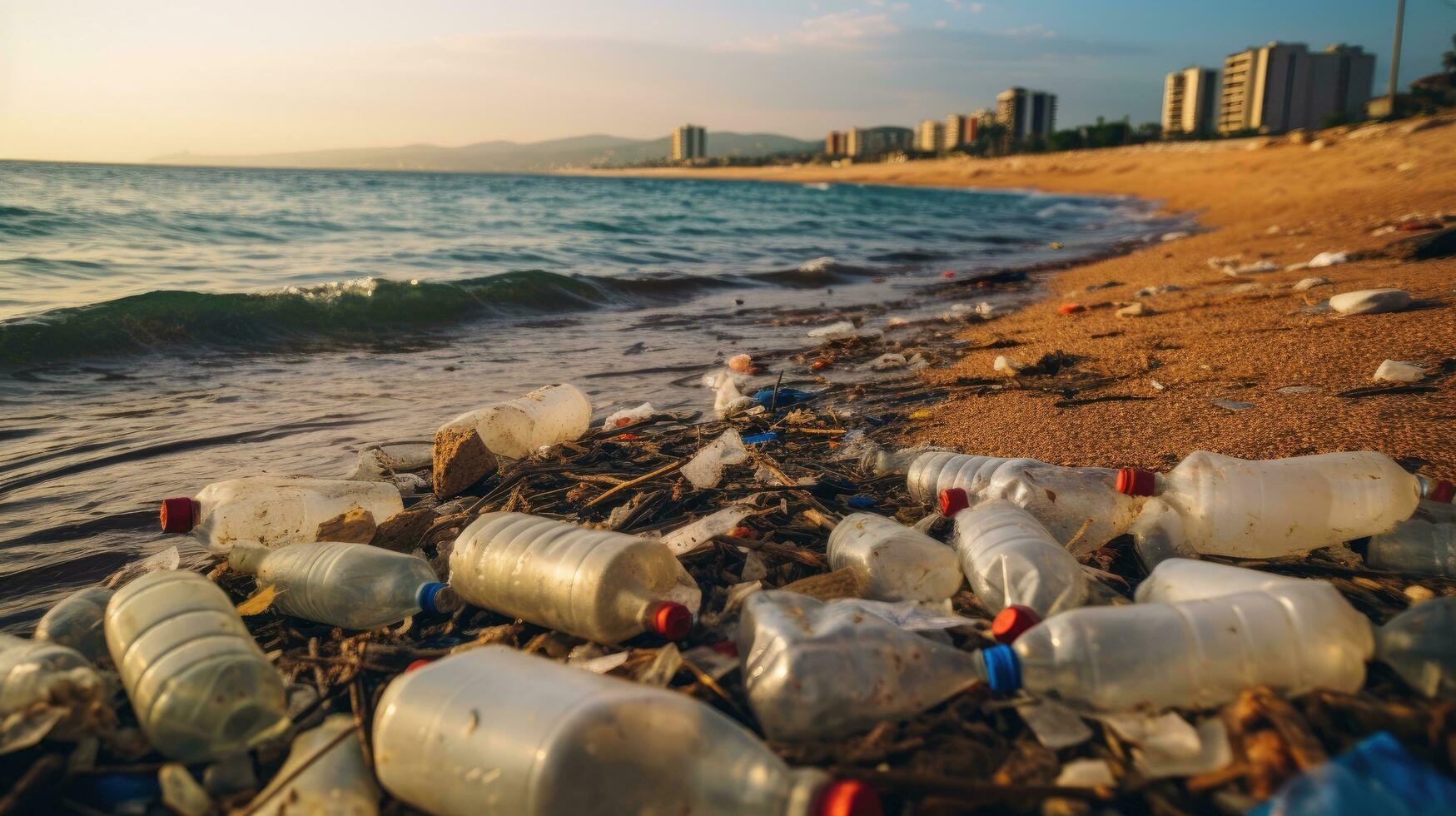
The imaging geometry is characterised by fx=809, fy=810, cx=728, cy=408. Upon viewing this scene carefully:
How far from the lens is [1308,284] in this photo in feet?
17.9

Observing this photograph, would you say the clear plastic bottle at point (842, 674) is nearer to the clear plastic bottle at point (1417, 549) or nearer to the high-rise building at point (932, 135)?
the clear plastic bottle at point (1417, 549)

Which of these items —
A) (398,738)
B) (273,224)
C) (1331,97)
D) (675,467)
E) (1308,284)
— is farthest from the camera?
(1331,97)

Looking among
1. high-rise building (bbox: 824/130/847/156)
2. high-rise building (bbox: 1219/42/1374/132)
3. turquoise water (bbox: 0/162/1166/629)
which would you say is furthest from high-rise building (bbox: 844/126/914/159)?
turquoise water (bbox: 0/162/1166/629)

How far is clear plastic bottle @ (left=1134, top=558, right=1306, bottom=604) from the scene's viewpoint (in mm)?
1509

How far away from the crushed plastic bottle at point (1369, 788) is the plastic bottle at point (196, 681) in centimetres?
153

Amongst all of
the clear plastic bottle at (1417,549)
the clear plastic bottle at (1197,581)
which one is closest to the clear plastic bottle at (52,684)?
the clear plastic bottle at (1197,581)

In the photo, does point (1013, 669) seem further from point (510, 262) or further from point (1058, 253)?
point (1058, 253)

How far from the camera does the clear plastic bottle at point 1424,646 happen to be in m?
1.33

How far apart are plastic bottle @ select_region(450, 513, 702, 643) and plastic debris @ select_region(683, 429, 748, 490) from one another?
0.78 meters

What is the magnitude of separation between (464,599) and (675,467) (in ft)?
3.35

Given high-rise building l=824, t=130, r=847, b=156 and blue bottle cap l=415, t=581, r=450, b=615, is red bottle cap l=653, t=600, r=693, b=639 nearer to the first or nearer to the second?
blue bottle cap l=415, t=581, r=450, b=615

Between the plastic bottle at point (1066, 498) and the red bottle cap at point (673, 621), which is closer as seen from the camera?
the red bottle cap at point (673, 621)

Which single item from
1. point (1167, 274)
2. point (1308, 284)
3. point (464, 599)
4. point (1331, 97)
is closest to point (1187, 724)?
point (464, 599)

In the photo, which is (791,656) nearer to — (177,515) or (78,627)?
(78,627)
